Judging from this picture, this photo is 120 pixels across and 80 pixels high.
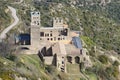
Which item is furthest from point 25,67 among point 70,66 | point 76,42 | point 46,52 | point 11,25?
point 11,25

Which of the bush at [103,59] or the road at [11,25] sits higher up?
the road at [11,25]

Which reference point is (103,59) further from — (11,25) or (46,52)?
(11,25)

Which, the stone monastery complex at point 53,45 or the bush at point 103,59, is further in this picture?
the bush at point 103,59

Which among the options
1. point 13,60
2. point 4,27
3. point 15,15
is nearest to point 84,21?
point 15,15

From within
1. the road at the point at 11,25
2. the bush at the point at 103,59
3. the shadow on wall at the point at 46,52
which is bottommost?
the bush at the point at 103,59

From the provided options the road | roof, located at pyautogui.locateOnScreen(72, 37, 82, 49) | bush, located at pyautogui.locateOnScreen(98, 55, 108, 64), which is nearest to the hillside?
bush, located at pyautogui.locateOnScreen(98, 55, 108, 64)

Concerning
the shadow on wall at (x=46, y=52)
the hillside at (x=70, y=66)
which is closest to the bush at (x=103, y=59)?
the hillside at (x=70, y=66)

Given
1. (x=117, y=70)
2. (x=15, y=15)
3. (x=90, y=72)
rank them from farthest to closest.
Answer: (x=15, y=15) → (x=117, y=70) → (x=90, y=72)

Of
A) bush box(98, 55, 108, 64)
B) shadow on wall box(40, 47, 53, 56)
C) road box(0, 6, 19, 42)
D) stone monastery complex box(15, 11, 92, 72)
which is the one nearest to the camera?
stone monastery complex box(15, 11, 92, 72)

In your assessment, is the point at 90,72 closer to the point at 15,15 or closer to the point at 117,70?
the point at 117,70

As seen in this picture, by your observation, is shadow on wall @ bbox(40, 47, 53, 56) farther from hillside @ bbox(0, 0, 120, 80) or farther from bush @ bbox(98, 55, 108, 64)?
bush @ bbox(98, 55, 108, 64)

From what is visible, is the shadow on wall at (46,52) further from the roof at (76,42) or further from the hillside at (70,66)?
the roof at (76,42)
